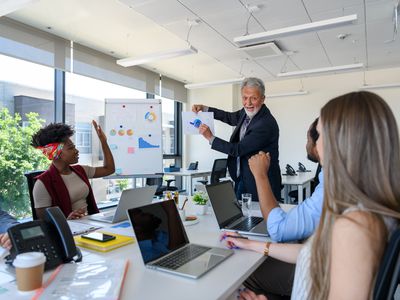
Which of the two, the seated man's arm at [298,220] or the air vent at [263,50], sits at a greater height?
the air vent at [263,50]

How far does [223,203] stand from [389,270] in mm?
1041

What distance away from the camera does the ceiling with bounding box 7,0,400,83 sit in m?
3.55

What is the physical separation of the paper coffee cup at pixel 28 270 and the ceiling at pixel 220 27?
3185 mm

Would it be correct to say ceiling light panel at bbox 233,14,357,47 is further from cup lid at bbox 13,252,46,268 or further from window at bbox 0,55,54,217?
cup lid at bbox 13,252,46,268

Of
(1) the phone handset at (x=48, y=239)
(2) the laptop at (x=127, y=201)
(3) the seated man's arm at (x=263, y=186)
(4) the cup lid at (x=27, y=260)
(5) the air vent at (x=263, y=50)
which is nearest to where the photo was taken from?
(4) the cup lid at (x=27, y=260)

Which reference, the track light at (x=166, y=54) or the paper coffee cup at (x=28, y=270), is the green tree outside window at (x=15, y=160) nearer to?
the track light at (x=166, y=54)

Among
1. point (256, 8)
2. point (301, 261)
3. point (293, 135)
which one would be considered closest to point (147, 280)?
point (301, 261)

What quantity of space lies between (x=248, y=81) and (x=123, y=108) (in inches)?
78.2

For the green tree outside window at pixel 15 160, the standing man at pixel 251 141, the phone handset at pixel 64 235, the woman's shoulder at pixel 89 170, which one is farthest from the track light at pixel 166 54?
the phone handset at pixel 64 235

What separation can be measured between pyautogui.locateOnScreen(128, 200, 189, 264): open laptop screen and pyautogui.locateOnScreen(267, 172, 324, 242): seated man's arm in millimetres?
383

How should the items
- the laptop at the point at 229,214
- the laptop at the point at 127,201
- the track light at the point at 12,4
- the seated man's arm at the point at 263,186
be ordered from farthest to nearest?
1. the track light at the point at 12,4
2. the laptop at the point at 127,201
3. the laptop at the point at 229,214
4. the seated man's arm at the point at 263,186

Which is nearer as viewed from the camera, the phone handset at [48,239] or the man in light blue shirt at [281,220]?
the phone handset at [48,239]

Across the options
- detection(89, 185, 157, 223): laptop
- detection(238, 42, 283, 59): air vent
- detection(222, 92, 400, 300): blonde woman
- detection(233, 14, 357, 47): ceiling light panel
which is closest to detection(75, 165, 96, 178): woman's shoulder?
detection(89, 185, 157, 223): laptop

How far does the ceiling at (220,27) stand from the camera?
140 inches
